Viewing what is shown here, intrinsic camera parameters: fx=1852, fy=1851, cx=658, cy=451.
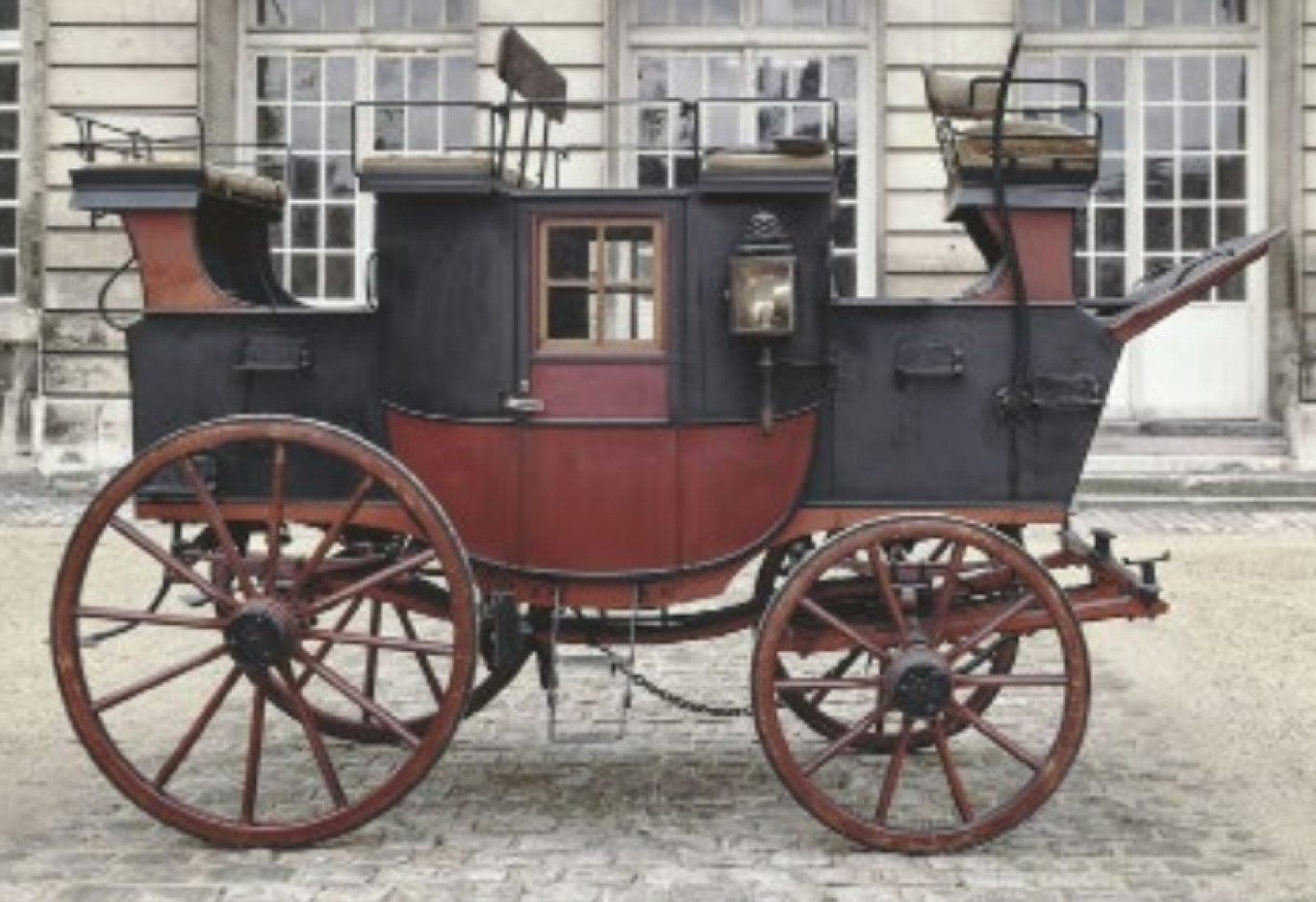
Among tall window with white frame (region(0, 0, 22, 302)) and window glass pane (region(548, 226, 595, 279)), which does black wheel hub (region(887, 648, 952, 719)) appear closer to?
window glass pane (region(548, 226, 595, 279))

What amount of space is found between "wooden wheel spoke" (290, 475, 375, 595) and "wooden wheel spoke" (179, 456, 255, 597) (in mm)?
129

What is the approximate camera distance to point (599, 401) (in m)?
5.14

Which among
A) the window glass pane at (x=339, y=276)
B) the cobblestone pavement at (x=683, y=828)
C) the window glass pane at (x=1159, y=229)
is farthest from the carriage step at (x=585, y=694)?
the window glass pane at (x=1159, y=229)

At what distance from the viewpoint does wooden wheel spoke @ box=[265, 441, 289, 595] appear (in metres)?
4.94

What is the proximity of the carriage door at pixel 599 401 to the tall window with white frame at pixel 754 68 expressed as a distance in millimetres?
10565

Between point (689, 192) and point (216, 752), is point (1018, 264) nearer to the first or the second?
point (689, 192)

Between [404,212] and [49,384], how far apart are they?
1107 centimetres

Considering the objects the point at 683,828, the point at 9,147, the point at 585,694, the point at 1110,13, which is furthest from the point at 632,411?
the point at 9,147

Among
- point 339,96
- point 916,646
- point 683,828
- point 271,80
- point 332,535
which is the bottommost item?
point 683,828

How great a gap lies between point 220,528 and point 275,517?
0.49ft

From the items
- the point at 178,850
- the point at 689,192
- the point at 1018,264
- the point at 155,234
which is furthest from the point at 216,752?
the point at 1018,264

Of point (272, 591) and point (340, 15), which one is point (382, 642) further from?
point (340, 15)

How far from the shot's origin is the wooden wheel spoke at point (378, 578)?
16.2 ft

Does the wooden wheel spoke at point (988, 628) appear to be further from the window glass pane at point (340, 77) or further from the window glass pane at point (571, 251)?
the window glass pane at point (340, 77)
